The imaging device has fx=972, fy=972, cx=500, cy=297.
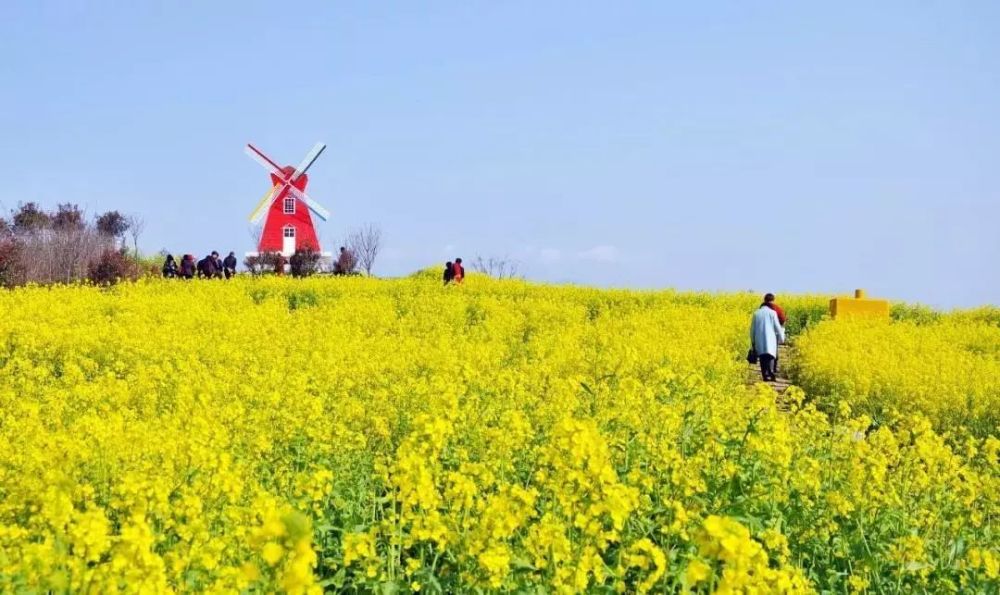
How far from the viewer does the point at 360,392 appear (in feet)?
32.3

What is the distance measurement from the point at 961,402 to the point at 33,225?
1955 inches

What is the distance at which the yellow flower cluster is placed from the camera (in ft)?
41.1

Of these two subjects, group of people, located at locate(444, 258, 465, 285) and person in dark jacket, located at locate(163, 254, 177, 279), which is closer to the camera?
group of people, located at locate(444, 258, 465, 285)

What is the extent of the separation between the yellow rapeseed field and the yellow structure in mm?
13149

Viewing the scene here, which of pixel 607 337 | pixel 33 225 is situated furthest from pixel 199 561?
pixel 33 225

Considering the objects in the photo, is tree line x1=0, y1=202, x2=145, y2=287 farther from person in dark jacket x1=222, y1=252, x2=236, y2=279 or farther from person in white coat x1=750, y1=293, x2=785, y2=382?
person in white coat x1=750, y1=293, x2=785, y2=382

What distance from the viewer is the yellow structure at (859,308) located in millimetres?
25969

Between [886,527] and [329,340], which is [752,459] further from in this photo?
[329,340]

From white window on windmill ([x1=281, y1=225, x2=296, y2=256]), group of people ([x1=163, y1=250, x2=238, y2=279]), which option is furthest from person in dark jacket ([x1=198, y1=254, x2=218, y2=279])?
white window on windmill ([x1=281, y1=225, x2=296, y2=256])

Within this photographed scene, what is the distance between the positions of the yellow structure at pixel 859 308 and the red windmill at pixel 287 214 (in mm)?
34700

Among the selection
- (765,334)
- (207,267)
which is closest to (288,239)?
(207,267)

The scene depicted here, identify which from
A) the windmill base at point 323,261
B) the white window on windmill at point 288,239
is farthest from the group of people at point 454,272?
the white window on windmill at point 288,239

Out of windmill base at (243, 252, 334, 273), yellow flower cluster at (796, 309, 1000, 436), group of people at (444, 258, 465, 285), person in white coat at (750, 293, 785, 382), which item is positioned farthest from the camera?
windmill base at (243, 252, 334, 273)

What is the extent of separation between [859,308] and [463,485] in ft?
77.1
